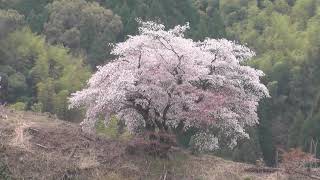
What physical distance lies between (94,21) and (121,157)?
32.5 m

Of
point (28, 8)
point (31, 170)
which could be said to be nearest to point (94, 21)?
point (28, 8)

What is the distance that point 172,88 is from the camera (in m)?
17.5

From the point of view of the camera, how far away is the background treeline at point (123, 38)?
39156 mm

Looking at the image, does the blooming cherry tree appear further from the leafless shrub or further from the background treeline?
the background treeline

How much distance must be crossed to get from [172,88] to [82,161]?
3227 mm

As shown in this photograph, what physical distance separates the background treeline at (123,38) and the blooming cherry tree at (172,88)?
15.9 metres

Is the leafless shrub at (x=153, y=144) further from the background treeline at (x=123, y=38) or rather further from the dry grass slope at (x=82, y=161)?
the background treeline at (x=123, y=38)

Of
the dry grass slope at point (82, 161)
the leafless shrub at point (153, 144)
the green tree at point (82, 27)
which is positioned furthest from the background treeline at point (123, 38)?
the leafless shrub at point (153, 144)

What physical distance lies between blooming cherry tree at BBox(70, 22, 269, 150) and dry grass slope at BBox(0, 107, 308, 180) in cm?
86

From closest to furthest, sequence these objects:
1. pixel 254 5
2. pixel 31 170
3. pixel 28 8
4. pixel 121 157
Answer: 1. pixel 31 170
2. pixel 121 157
3. pixel 28 8
4. pixel 254 5

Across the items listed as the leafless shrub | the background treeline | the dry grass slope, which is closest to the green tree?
the background treeline

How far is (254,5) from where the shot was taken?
2552 inches

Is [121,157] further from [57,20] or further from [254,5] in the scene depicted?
[254,5]

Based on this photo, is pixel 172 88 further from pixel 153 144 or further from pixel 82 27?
pixel 82 27
